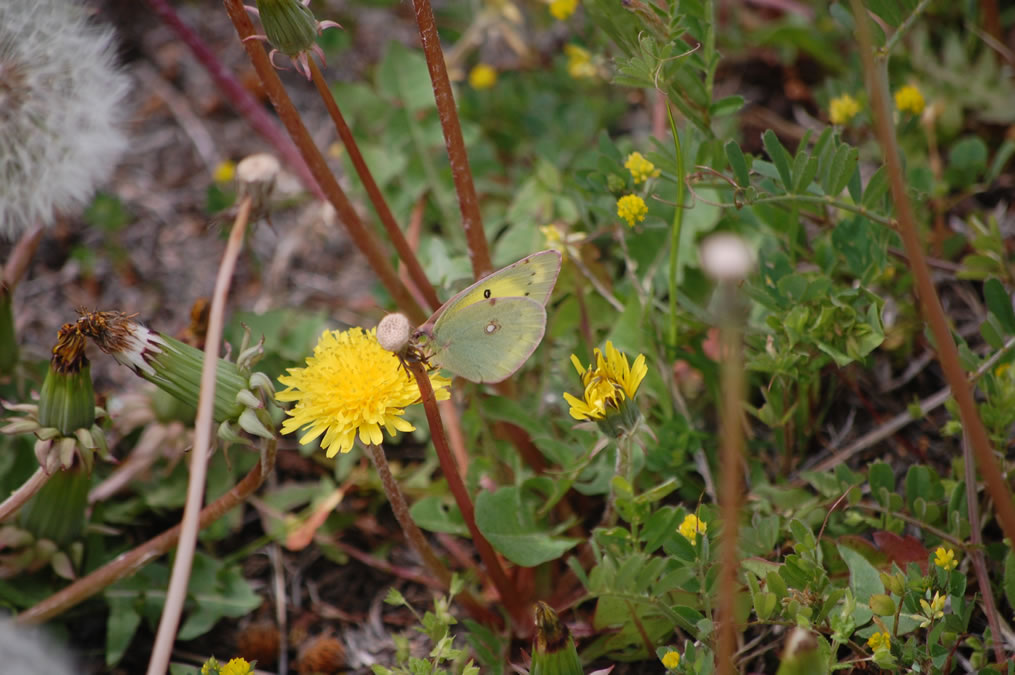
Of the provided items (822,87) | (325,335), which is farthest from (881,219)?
(822,87)

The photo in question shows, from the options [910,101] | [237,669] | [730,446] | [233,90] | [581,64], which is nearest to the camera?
[730,446]

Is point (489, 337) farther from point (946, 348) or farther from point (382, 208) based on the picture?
point (946, 348)

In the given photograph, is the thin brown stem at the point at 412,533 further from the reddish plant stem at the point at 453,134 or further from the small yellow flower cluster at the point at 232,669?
the reddish plant stem at the point at 453,134

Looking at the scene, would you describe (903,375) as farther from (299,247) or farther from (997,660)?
A: (299,247)

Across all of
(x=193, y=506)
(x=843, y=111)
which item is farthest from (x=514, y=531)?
Answer: (x=843, y=111)

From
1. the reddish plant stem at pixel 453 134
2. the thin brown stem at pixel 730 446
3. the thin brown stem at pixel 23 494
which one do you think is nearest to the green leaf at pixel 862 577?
the thin brown stem at pixel 730 446

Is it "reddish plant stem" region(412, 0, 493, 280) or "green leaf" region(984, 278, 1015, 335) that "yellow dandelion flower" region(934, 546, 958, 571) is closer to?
"green leaf" region(984, 278, 1015, 335)
